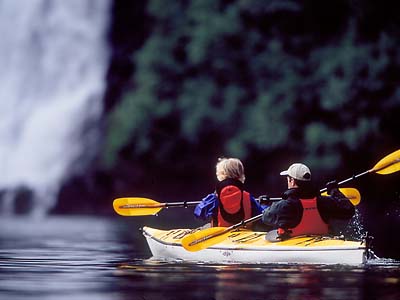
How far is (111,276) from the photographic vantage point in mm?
10055

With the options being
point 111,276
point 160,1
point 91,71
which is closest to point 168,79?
point 160,1

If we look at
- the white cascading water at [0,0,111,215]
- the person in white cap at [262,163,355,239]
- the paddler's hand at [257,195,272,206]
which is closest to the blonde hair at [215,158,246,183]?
the paddler's hand at [257,195,272,206]

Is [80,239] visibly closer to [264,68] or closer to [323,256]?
[323,256]

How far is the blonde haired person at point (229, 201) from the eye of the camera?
11.8 meters

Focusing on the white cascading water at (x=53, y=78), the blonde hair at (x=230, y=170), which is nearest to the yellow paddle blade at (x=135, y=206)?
the blonde hair at (x=230, y=170)

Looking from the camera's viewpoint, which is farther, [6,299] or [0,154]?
[0,154]

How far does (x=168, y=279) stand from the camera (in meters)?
9.77

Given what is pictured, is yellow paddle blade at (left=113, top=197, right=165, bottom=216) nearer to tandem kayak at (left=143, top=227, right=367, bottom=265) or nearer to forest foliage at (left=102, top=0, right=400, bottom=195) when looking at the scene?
tandem kayak at (left=143, top=227, right=367, bottom=265)

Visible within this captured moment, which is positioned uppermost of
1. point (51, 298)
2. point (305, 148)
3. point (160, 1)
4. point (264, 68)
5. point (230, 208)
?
point (160, 1)

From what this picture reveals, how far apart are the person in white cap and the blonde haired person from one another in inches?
29.7

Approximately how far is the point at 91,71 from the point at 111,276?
78.4ft

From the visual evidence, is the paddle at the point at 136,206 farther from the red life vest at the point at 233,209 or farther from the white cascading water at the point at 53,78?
the white cascading water at the point at 53,78

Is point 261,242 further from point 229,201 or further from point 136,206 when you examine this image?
point 136,206

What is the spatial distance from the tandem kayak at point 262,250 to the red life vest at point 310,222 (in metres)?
0.06
